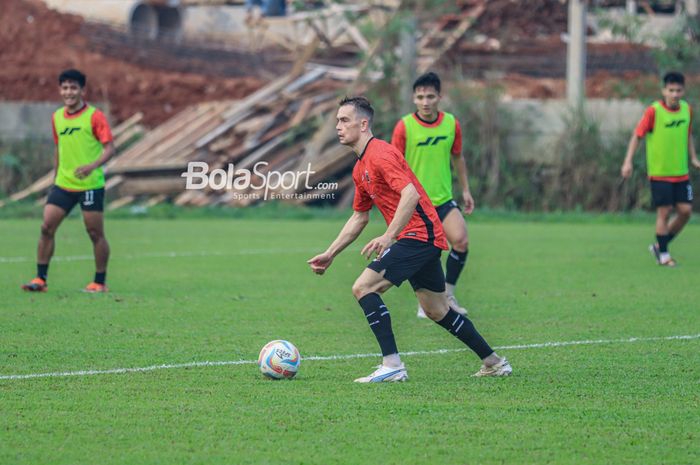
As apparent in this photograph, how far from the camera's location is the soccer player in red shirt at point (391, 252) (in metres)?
7.64

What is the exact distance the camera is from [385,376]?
301 inches

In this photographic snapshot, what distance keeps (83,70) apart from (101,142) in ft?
74.8

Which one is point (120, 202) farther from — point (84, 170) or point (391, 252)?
point (391, 252)

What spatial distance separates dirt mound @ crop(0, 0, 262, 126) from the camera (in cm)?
3347

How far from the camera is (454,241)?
11.3 m

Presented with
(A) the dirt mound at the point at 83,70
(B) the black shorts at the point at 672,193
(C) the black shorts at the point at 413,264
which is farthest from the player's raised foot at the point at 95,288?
(A) the dirt mound at the point at 83,70

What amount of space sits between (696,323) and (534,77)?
71.4ft

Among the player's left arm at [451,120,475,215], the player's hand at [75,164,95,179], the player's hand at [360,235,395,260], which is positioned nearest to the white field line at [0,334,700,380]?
the player's hand at [360,235,395,260]

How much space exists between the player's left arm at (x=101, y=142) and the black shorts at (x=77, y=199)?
0.37 m

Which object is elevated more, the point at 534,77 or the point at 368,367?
the point at 534,77

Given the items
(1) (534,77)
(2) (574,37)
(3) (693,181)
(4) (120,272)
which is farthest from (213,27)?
(4) (120,272)

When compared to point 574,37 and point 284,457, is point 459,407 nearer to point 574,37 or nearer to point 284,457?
point 284,457

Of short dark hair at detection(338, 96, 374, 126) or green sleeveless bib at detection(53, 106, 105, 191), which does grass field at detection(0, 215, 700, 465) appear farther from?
short dark hair at detection(338, 96, 374, 126)

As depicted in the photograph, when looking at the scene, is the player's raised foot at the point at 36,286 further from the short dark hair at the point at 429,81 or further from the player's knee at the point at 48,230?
the short dark hair at the point at 429,81
